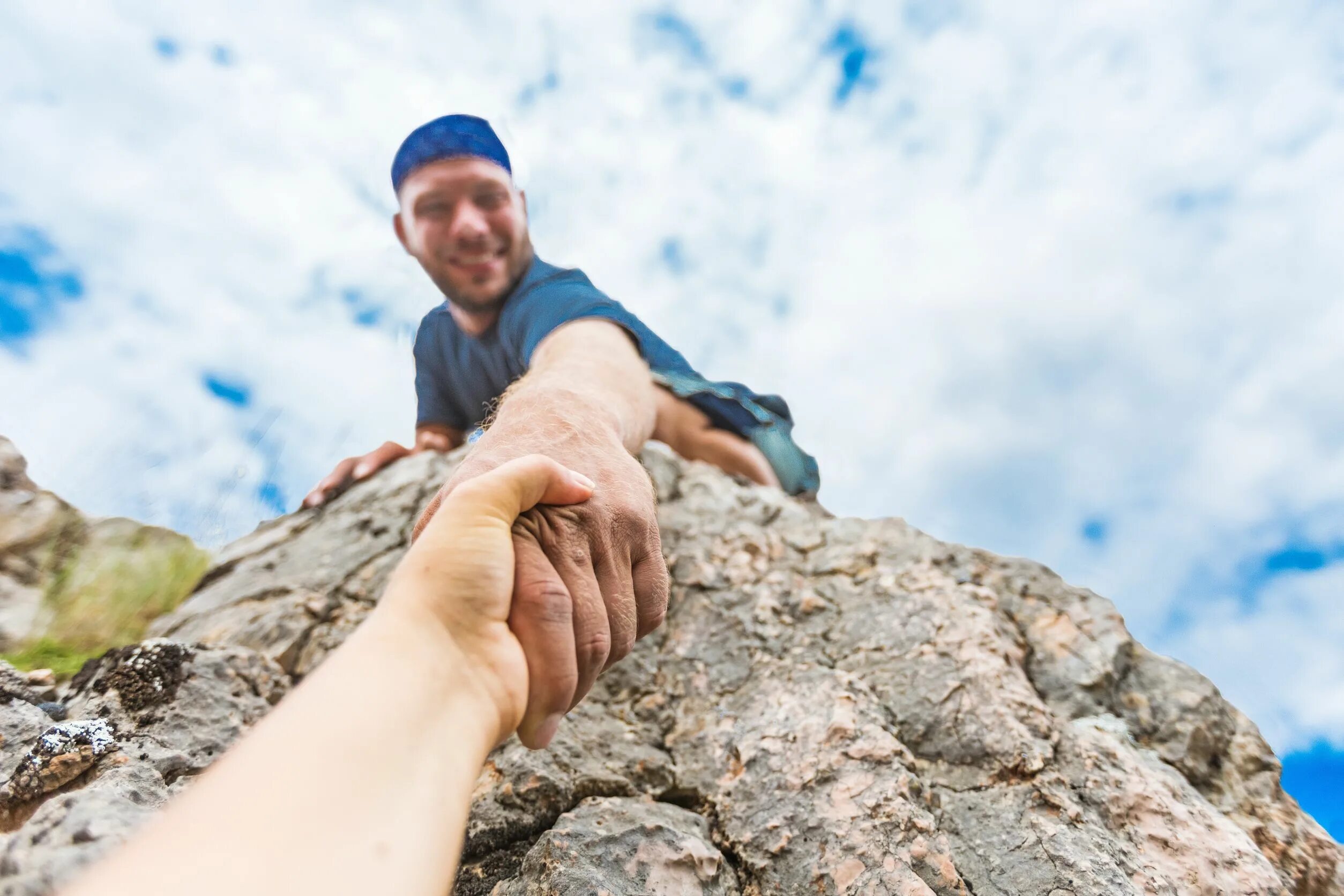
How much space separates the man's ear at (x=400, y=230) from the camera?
3.72 meters

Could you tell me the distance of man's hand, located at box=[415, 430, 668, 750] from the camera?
1.08 m

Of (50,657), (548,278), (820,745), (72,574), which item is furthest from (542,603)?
(548,278)

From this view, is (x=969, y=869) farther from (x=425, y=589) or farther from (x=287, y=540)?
(x=287, y=540)

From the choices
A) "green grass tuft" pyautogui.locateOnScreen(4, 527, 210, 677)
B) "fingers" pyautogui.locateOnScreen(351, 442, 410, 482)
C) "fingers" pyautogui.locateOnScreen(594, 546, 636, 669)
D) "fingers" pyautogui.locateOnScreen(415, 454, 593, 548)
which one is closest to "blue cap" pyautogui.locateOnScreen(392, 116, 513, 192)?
"fingers" pyautogui.locateOnScreen(351, 442, 410, 482)

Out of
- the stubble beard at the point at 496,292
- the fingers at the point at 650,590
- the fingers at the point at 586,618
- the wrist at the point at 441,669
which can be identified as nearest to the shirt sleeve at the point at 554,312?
the stubble beard at the point at 496,292

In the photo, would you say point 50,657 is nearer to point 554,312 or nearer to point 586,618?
point 586,618

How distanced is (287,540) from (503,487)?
2.01m

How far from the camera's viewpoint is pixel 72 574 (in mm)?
2260

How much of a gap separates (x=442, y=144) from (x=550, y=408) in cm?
256

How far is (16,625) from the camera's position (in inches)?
79.2

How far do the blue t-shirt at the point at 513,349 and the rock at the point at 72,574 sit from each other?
125 centimetres

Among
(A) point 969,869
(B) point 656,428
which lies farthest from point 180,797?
(B) point 656,428

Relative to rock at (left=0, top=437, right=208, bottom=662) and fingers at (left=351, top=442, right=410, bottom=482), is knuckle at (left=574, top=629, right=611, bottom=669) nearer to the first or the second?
rock at (left=0, top=437, right=208, bottom=662)

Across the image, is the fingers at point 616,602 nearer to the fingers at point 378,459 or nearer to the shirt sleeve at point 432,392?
the fingers at point 378,459
